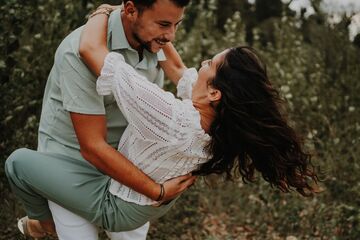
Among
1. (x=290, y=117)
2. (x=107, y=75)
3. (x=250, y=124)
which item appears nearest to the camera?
(x=107, y=75)

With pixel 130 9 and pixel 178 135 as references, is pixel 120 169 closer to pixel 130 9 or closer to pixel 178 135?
pixel 178 135

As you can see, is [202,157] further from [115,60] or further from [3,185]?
[3,185]

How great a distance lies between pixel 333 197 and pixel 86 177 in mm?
2596

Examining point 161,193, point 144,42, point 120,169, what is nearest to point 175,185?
point 161,193

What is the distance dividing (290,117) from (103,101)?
2.91m

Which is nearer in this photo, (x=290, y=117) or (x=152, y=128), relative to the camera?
(x=152, y=128)

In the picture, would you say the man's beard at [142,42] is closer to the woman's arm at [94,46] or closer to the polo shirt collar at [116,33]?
the polo shirt collar at [116,33]

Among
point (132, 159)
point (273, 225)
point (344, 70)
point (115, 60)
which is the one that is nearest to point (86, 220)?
point (132, 159)

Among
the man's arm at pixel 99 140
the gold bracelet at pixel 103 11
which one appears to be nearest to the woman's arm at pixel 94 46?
the man's arm at pixel 99 140

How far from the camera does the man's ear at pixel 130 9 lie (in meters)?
2.80

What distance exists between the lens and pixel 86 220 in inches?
117

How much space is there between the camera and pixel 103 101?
281cm

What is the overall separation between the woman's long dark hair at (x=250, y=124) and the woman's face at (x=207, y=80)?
21mm

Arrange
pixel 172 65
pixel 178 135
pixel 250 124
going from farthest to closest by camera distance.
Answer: pixel 172 65 < pixel 250 124 < pixel 178 135
